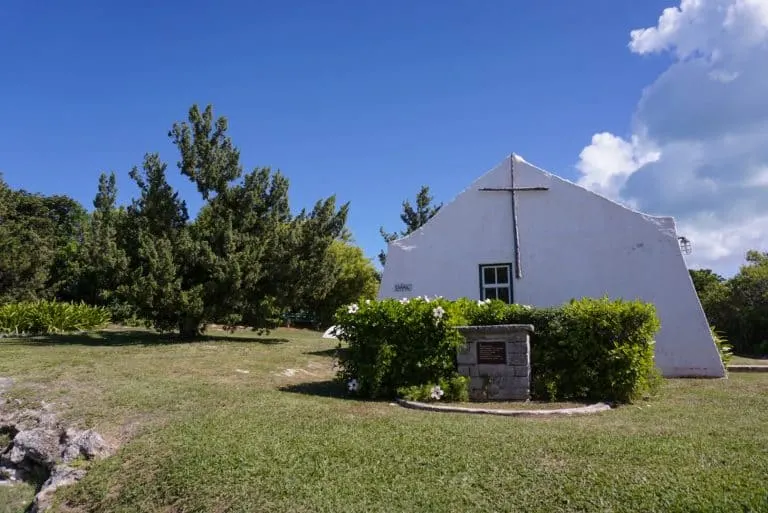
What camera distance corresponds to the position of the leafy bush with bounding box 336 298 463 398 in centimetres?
803

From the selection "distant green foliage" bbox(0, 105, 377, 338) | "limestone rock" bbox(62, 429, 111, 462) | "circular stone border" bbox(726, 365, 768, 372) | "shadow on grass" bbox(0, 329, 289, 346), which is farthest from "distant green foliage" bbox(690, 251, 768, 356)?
"limestone rock" bbox(62, 429, 111, 462)

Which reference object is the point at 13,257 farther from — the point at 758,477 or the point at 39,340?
the point at 758,477

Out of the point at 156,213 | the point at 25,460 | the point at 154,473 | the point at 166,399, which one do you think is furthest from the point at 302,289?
the point at 154,473

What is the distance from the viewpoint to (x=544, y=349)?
8320mm

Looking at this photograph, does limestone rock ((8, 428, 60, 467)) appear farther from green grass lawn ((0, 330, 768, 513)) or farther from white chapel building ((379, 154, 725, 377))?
white chapel building ((379, 154, 725, 377))

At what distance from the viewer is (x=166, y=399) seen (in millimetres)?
7512

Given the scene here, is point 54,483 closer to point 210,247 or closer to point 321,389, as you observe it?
point 321,389

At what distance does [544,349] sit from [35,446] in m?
6.54

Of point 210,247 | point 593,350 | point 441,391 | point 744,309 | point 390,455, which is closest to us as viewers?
point 390,455

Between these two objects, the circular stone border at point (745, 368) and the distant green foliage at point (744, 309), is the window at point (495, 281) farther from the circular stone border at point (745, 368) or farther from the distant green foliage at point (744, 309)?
the distant green foliage at point (744, 309)

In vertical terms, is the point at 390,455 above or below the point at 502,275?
below

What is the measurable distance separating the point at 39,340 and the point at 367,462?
1384cm

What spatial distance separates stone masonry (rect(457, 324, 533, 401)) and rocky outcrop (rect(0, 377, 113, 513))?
463cm

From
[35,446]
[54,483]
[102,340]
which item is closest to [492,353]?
[54,483]
